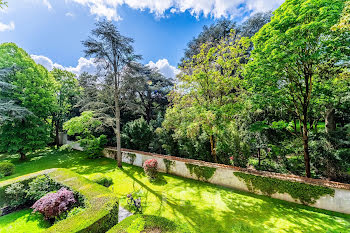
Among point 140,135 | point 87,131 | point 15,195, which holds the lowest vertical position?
point 15,195

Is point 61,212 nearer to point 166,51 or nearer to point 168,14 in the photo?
point 168,14

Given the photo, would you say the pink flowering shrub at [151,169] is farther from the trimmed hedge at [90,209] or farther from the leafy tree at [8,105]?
the leafy tree at [8,105]

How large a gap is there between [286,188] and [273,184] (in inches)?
19.9

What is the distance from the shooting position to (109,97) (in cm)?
1262

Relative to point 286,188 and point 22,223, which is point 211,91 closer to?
point 286,188

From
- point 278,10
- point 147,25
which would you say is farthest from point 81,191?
point 147,25

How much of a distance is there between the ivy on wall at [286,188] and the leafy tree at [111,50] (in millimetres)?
9988

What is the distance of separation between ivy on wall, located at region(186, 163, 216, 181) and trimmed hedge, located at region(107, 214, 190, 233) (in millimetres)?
5365

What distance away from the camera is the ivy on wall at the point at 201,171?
28.0 feet

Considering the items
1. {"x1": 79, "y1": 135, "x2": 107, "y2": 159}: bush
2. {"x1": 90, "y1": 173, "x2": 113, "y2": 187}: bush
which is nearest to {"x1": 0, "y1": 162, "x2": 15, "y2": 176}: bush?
{"x1": 79, "y1": 135, "x2": 107, "y2": 159}: bush

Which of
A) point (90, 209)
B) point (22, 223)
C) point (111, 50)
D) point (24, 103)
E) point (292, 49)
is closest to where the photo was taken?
point (90, 209)

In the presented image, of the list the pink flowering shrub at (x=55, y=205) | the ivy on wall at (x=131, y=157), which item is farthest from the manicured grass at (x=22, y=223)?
the ivy on wall at (x=131, y=157)

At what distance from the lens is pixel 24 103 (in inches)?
547

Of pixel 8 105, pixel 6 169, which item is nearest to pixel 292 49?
pixel 6 169
